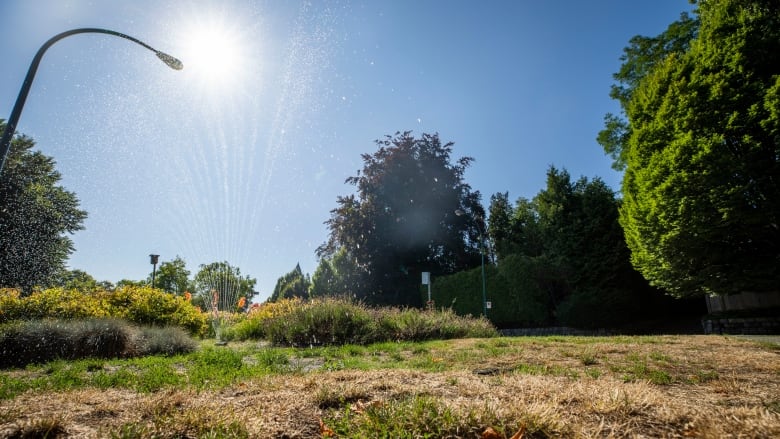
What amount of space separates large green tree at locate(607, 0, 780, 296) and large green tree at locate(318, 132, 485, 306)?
1398 cm

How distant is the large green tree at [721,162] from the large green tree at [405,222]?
14.0 metres

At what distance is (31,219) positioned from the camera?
2547cm

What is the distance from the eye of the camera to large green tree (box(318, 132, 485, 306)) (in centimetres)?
2489

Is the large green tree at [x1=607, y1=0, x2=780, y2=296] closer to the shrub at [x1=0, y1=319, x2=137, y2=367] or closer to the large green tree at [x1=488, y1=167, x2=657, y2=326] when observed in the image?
the large green tree at [x1=488, y1=167, x2=657, y2=326]

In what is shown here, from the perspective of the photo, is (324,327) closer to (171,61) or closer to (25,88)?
(171,61)

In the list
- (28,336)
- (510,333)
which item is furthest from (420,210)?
(28,336)

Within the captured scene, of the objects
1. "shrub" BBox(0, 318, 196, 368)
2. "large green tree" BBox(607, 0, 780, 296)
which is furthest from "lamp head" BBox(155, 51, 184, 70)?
"large green tree" BBox(607, 0, 780, 296)

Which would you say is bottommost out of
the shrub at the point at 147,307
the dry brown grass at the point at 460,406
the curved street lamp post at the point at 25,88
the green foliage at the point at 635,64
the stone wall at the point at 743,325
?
the stone wall at the point at 743,325

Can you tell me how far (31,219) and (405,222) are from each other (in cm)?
2556

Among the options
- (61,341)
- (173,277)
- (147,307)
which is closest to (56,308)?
(147,307)

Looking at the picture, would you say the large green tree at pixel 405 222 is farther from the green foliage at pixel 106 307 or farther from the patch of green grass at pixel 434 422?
the patch of green grass at pixel 434 422

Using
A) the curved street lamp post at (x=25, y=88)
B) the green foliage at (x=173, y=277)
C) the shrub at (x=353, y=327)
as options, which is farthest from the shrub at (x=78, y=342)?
the green foliage at (x=173, y=277)

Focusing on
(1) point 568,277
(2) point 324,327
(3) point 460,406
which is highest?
(1) point 568,277

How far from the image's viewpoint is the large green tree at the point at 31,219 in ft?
79.5
